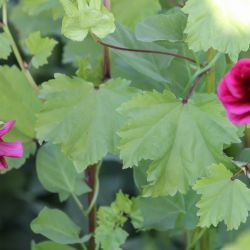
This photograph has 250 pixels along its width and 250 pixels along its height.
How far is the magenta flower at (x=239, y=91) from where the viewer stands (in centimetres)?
57

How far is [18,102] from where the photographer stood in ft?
2.88

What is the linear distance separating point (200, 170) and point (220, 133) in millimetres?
40

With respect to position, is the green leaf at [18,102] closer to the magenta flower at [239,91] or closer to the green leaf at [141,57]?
the green leaf at [141,57]

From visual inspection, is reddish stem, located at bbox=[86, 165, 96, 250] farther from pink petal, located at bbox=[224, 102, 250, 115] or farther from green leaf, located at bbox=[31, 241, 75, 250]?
pink petal, located at bbox=[224, 102, 250, 115]

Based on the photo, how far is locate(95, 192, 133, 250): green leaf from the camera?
80cm

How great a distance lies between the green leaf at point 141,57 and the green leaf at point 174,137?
0.23ft

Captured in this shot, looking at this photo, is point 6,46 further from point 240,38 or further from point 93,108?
point 240,38

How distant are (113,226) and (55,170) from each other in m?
0.14

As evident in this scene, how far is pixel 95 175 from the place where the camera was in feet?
2.91

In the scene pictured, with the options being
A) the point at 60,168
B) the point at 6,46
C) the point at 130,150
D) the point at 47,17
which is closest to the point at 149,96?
the point at 130,150

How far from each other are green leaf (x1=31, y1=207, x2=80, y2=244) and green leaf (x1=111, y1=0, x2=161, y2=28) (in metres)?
0.25

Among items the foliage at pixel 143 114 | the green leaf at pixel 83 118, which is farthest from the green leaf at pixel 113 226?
the green leaf at pixel 83 118

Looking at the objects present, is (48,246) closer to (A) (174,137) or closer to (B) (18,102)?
(B) (18,102)

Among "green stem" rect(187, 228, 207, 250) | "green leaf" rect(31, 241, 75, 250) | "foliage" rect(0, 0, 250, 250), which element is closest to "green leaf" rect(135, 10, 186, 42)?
"foliage" rect(0, 0, 250, 250)
